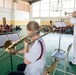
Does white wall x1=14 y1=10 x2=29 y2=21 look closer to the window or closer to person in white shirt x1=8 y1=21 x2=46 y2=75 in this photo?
the window

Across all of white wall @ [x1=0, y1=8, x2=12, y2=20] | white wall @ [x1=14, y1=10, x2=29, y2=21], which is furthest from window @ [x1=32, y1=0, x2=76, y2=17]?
white wall @ [x1=0, y1=8, x2=12, y2=20]

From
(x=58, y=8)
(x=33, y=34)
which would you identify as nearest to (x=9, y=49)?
(x=33, y=34)

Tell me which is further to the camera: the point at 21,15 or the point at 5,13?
the point at 21,15

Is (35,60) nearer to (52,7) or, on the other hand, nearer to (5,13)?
(5,13)

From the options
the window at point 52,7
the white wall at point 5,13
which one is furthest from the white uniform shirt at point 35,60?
the window at point 52,7

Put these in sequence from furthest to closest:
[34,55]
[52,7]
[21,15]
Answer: [21,15]
[52,7]
[34,55]

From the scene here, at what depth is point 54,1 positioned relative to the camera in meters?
19.1

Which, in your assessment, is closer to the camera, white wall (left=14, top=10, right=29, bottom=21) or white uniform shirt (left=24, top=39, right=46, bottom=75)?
white uniform shirt (left=24, top=39, right=46, bottom=75)

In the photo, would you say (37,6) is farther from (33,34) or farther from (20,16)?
(33,34)

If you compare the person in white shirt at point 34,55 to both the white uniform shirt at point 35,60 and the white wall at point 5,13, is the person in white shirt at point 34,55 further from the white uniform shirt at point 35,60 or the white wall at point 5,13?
the white wall at point 5,13

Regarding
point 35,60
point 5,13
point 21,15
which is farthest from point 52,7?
point 35,60

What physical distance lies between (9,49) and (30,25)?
492mm

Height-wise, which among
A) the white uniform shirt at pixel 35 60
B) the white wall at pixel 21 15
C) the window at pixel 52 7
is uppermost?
the window at pixel 52 7

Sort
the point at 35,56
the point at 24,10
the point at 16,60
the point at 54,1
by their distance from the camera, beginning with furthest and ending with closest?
the point at 24,10 < the point at 54,1 < the point at 16,60 < the point at 35,56
